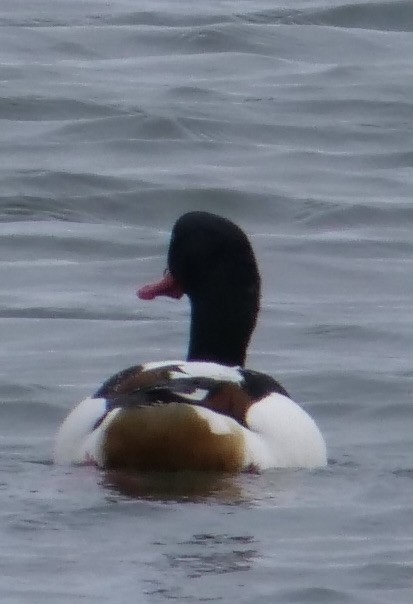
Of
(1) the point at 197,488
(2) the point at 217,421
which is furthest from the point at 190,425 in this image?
(1) the point at 197,488

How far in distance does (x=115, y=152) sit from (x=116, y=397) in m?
7.85

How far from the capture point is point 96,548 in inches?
279

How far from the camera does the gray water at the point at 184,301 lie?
716 cm

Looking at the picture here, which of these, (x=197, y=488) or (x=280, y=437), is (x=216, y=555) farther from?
(x=280, y=437)

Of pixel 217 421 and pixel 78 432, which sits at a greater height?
pixel 217 421

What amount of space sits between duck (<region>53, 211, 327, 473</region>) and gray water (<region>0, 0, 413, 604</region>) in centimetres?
11

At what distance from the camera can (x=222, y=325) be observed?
8992 mm

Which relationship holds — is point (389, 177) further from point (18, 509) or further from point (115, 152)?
point (18, 509)

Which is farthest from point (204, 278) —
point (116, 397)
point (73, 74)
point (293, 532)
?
point (73, 74)

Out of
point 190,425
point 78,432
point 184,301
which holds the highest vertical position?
point 190,425

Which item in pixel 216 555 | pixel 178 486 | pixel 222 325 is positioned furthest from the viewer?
pixel 222 325

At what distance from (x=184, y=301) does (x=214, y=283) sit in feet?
10.0

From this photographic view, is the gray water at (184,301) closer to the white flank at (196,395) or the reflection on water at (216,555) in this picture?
the reflection on water at (216,555)

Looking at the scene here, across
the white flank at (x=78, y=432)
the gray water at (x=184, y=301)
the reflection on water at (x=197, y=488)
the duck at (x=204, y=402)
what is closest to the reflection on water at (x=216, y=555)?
the gray water at (x=184, y=301)
